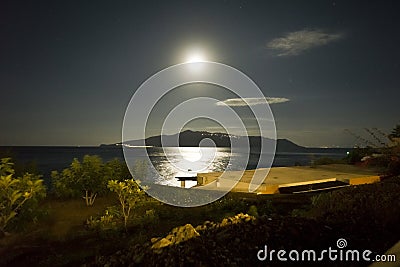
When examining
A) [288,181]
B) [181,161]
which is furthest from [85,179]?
[181,161]

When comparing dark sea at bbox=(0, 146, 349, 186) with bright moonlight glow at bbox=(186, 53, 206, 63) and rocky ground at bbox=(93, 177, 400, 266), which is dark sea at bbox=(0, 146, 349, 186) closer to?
bright moonlight glow at bbox=(186, 53, 206, 63)

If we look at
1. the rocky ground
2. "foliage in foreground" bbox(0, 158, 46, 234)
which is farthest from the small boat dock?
"foliage in foreground" bbox(0, 158, 46, 234)

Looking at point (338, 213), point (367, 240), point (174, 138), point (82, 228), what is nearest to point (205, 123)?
point (174, 138)

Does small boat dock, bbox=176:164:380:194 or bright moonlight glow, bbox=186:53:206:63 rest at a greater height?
bright moonlight glow, bbox=186:53:206:63

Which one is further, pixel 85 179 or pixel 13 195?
pixel 85 179

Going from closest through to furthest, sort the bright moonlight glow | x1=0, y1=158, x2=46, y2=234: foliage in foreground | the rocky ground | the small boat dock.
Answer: the rocky ground < x1=0, y1=158, x2=46, y2=234: foliage in foreground < the bright moonlight glow < the small boat dock

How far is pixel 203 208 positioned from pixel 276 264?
150 inches

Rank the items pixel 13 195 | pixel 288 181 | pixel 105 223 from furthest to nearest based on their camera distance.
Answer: pixel 288 181 < pixel 105 223 < pixel 13 195

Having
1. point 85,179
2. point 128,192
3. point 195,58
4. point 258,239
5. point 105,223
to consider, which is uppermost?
point 195,58

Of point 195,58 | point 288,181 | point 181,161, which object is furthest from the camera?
point 181,161

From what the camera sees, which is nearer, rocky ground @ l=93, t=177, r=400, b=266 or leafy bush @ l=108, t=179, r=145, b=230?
rocky ground @ l=93, t=177, r=400, b=266

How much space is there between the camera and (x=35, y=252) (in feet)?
14.3

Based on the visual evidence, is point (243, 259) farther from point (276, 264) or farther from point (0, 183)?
point (0, 183)

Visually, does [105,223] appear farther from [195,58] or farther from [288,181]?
[288,181]
